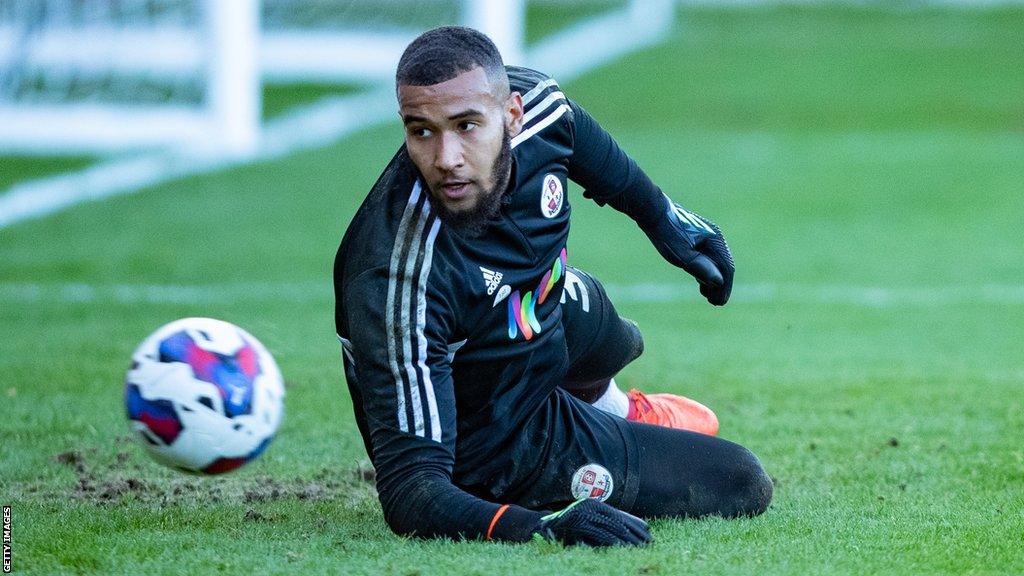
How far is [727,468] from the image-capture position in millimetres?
4922

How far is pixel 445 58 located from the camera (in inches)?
171

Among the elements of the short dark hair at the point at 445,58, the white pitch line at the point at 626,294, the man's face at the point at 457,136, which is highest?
the short dark hair at the point at 445,58

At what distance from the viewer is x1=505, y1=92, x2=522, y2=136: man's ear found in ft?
15.0

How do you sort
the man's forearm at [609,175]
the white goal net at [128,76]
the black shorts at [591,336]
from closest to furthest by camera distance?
the man's forearm at [609,175]
the black shorts at [591,336]
the white goal net at [128,76]

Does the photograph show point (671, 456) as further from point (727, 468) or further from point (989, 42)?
point (989, 42)

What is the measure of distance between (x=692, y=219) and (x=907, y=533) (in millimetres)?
1342

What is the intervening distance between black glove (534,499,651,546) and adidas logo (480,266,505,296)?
26.2 inches

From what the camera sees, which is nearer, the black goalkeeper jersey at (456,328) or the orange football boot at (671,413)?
the black goalkeeper jersey at (456,328)

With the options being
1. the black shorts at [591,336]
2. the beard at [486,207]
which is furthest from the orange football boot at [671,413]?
the beard at [486,207]

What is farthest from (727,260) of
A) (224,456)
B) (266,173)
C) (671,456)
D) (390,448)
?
(266,173)

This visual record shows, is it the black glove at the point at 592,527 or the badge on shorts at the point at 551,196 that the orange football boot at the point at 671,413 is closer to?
the badge on shorts at the point at 551,196

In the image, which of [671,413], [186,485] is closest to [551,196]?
[671,413]

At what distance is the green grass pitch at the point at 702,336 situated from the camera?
4.49m

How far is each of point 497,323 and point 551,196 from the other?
46cm
